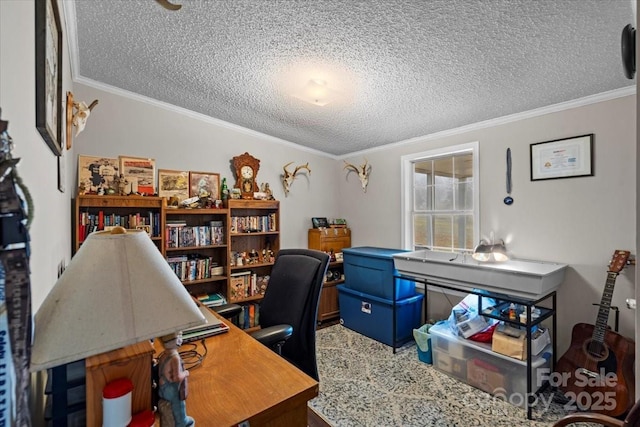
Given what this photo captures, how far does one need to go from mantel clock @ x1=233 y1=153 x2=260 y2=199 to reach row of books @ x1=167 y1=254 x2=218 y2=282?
838 millimetres

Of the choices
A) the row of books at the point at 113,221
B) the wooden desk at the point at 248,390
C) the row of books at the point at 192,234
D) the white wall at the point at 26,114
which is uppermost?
the white wall at the point at 26,114

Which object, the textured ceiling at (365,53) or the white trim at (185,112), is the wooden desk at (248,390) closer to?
the textured ceiling at (365,53)

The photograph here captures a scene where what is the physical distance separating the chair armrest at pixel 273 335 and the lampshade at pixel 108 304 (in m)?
0.84

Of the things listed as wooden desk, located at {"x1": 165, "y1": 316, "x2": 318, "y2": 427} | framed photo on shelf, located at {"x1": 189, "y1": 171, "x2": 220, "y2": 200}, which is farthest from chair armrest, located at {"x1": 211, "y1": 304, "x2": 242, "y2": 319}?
framed photo on shelf, located at {"x1": 189, "y1": 171, "x2": 220, "y2": 200}

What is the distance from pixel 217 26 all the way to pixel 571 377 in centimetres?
333

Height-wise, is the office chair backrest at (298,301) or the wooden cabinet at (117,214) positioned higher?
the wooden cabinet at (117,214)

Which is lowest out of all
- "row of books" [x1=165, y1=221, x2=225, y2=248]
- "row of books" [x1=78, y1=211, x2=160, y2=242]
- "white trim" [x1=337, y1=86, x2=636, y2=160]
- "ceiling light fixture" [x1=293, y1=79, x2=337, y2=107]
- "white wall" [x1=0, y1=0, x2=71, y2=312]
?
"row of books" [x1=165, y1=221, x2=225, y2=248]

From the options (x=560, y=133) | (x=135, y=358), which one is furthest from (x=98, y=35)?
(x=560, y=133)

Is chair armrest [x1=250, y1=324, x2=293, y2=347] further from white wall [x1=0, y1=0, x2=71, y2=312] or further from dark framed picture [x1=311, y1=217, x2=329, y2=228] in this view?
dark framed picture [x1=311, y1=217, x2=329, y2=228]

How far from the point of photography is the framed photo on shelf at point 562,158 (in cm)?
224

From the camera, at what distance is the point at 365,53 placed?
1819 mm

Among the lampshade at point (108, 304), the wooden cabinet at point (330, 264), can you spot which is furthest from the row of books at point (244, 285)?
the lampshade at point (108, 304)

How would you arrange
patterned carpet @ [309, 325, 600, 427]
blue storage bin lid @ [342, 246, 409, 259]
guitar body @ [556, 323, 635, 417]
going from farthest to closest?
blue storage bin lid @ [342, 246, 409, 259]
patterned carpet @ [309, 325, 600, 427]
guitar body @ [556, 323, 635, 417]

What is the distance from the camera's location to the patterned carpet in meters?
1.96
